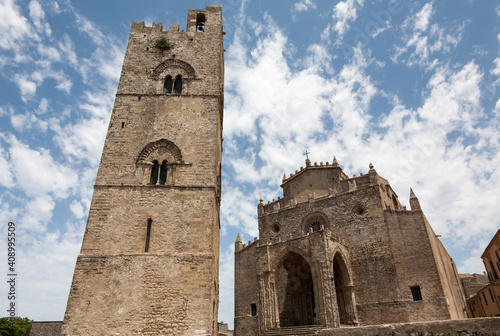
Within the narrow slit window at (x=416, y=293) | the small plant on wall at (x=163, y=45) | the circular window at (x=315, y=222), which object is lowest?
the narrow slit window at (x=416, y=293)

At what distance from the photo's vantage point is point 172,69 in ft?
49.9

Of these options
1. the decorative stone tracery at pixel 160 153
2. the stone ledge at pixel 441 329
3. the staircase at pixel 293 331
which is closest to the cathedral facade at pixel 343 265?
the staircase at pixel 293 331

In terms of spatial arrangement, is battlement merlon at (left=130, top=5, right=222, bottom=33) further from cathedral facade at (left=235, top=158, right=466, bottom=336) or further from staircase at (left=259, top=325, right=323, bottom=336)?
staircase at (left=259, top=325, right=323, bottom=336)

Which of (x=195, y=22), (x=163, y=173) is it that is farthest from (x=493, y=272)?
(x=195, y=22)

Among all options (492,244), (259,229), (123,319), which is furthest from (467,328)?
(259,229)

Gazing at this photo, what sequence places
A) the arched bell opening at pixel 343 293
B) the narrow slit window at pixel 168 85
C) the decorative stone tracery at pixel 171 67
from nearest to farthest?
the narrow slit window at pixel 168 85
the decorative stone tracery at pixel 171 67
the arched bell opening at pixel 343 293

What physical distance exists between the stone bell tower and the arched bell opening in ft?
40.3

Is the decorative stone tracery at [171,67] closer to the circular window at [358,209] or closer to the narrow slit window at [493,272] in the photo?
the circular window at [358,209]

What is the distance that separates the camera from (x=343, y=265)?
74.3ft

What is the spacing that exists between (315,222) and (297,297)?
5966mm

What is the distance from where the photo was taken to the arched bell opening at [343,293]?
69.8ft

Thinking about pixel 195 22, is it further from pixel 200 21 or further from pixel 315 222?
pixel 315 222

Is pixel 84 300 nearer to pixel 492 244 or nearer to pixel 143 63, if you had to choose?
pixel 143 63

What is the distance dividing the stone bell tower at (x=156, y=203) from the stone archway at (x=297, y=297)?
12088 millimetres
